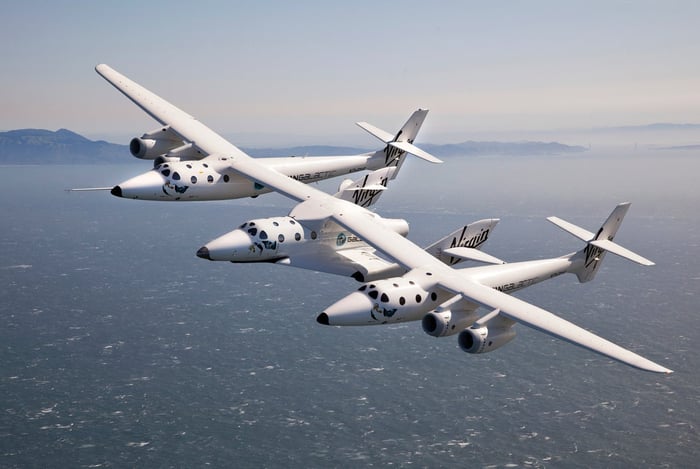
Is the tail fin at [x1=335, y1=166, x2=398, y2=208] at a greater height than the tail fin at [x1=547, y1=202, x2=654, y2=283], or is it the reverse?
the tail fin at [x1=335, y1=166, x2=398, y2=208]

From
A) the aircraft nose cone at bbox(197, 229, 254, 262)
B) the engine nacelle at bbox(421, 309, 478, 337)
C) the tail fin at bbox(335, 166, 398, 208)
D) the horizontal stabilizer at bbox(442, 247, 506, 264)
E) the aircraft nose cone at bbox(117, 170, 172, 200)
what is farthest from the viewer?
the tail fin at bbox(335, 166, 398, 208)

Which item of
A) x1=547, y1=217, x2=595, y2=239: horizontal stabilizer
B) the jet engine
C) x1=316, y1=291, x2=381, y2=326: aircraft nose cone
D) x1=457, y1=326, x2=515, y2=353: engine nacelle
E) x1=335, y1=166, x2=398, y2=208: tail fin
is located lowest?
x1=457, y1=326, x2=515, y2=353: engine nacelle

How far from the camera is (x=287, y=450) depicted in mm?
157500

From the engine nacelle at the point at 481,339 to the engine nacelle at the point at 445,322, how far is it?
81 centimetres

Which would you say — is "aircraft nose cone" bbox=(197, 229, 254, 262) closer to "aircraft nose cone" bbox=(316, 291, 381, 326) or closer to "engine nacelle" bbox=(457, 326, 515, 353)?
"aircraft nose cone" bbox=(316, 291, 381, 326)

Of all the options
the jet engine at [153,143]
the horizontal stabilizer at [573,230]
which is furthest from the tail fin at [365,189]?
the jet engine at [153,143]

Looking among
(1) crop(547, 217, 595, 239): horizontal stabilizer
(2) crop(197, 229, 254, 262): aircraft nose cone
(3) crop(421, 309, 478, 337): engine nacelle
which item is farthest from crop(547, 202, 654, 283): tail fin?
(2) crop(197, 229, 254, 262): aircraft nose cone

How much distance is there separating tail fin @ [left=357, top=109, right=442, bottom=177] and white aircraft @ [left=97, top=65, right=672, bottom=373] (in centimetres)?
1501

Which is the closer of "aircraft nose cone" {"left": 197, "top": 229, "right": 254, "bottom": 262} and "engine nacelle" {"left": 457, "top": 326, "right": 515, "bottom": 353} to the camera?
"engine nacelle" {"left": 457, "top": 326, "right": 515, "bottom": 353}

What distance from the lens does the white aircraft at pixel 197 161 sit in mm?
47812

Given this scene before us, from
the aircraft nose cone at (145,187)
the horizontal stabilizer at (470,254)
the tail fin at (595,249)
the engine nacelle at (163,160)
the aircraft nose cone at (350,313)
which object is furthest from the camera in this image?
the tail fin at (595,249)

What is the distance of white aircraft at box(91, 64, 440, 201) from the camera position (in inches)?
1882

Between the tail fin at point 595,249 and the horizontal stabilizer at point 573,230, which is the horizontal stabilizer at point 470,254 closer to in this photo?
the horizontal stabilizer at point 573,230

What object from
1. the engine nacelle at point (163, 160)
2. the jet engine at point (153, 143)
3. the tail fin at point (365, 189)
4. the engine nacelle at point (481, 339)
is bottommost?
the engine nacelle at point (481, 339)
